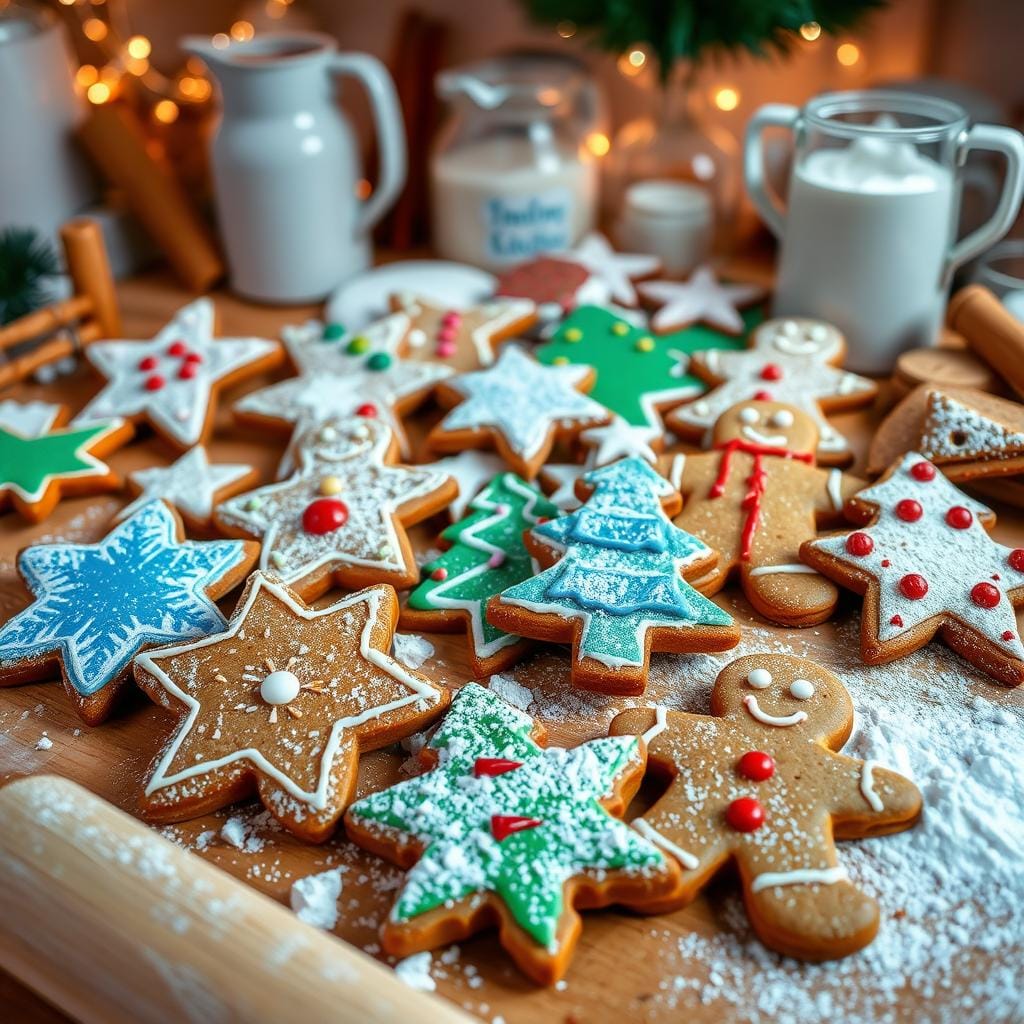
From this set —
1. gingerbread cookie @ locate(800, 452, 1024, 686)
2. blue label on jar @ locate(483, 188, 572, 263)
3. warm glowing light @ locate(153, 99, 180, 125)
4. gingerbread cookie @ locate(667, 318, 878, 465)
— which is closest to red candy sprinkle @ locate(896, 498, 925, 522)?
gingerbread cookie @ locate(800, 452, 1024, 686)

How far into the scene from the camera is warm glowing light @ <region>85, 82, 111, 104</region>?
1.60m

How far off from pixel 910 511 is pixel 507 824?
49 centimetres

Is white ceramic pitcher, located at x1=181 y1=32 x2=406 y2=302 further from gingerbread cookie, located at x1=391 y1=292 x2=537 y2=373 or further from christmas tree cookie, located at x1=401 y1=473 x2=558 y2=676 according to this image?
christmas tree cookie, located at x1=401 y1=473 x2=558 y2=676

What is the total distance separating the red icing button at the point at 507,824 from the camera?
0.73 metres

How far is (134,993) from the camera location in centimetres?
64

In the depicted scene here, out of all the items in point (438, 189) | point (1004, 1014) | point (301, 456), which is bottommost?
point (1004, 1014)

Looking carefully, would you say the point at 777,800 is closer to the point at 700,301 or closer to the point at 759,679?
the point at 759,679

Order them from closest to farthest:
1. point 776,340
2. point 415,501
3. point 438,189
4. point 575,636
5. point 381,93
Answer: point 575,636 < point 415,501 < point 776,340 < point 381,93 < point 438,189

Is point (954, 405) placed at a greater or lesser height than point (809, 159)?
lesser

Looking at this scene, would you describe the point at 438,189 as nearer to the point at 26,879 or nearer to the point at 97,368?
the point at 97,368

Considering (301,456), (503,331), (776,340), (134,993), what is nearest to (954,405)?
(776,340)

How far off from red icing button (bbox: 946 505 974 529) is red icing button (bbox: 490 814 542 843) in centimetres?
49

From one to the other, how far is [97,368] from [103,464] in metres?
0.22

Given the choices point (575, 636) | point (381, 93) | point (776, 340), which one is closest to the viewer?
point (575, 636)
